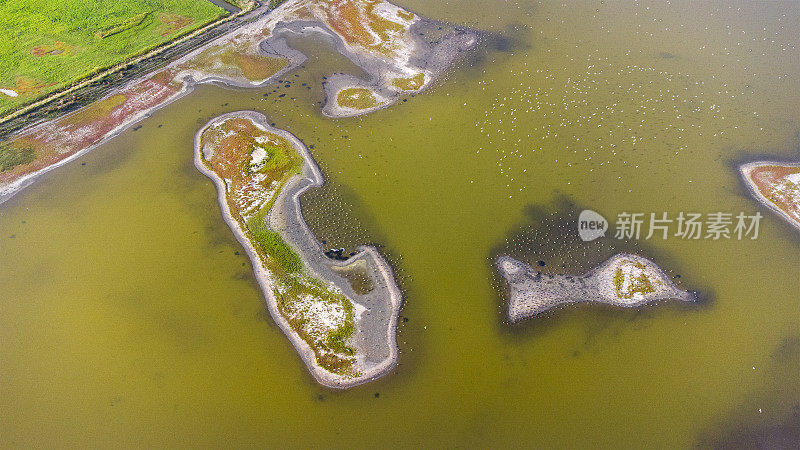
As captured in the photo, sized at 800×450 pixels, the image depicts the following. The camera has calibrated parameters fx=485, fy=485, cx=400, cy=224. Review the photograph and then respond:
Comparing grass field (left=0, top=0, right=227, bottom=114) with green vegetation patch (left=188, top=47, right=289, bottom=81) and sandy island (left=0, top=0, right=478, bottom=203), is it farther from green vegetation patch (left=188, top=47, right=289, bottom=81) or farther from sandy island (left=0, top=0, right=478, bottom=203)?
green vegetation patch (left=188, top=47, right=289, bottom=81)

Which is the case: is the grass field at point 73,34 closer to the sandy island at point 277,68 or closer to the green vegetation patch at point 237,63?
the sandy island at point 277,68

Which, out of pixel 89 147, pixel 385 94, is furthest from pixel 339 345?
pixel 89 147

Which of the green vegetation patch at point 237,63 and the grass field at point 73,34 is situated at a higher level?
the green vegetation patch at point 237,63

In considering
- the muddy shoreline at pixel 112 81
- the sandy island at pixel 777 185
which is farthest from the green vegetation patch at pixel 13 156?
the sandy island at pixel 777 185

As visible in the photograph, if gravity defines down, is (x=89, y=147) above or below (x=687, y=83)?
below

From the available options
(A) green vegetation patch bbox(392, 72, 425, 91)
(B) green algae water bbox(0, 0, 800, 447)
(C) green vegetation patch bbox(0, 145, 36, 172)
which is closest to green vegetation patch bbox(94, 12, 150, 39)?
(B) green algae water bbox(0, 0, 800, 447)

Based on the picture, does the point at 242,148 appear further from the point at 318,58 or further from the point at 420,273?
the point at 420,273

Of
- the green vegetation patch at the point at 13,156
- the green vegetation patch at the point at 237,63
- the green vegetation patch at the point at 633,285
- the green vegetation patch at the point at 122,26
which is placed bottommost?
the green vegetation patch at the point at 13,156
